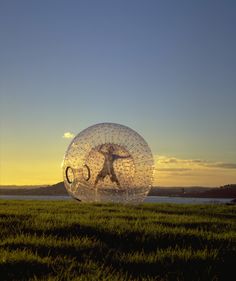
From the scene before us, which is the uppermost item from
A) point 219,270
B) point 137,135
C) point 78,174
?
point 137,135

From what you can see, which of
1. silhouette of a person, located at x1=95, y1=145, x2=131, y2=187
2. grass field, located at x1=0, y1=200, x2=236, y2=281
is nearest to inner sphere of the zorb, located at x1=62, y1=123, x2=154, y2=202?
silhouette of a person, located at x1=95, y1=145, x2=131, y2=187

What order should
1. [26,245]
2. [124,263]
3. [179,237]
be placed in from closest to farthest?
[124,263] < [26,245] < [179,237]

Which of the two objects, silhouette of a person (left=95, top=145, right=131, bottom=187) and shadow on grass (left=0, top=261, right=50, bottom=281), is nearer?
shadow on grass (left=0, top=261, right=50, bottom=281)

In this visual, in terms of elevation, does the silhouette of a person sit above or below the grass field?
above

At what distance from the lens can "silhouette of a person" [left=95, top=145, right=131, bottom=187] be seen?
93.0 feet

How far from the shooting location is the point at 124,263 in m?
9.12

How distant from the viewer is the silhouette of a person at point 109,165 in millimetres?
28344

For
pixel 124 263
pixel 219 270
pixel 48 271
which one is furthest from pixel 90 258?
pixel 219 270

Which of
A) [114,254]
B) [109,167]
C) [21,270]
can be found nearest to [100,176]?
[109,167]

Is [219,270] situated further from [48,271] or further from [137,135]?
[137,135]

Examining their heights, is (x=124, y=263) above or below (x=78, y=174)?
below

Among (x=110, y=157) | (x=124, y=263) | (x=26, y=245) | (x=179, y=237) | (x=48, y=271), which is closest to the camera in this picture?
(x=48, y=271)

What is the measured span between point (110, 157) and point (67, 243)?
18057 mm

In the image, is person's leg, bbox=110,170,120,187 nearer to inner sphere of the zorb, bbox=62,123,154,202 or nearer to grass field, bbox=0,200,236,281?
inner sphere of the zorb, bbox=62,123,154,202
